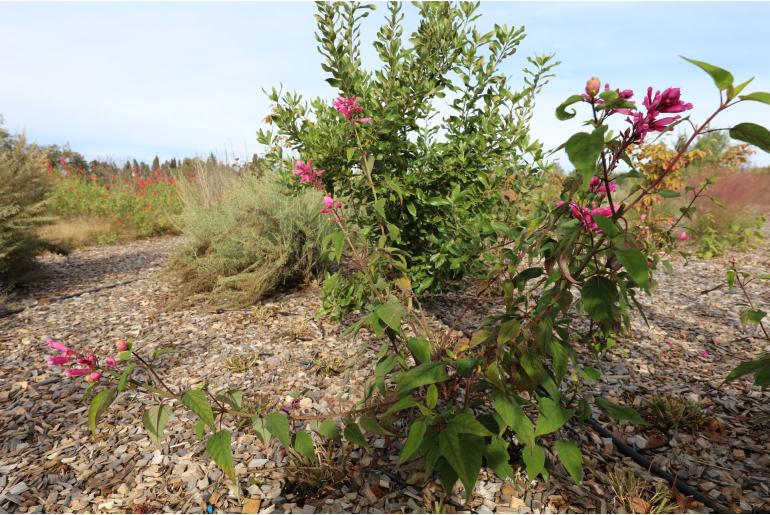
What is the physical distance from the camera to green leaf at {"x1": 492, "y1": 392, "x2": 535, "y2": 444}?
1101 millimetres

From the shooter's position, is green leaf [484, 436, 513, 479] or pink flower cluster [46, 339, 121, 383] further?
green leaf [484, 436, 513, 479]

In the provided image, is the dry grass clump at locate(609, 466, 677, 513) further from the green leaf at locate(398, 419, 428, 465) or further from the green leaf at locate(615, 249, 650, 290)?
the green leaf at locate(615, 249, 650, 290)

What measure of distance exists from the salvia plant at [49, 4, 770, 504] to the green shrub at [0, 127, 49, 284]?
2742 millimetres

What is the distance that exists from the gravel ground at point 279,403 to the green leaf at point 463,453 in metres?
0.59

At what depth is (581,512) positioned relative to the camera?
1.43 m

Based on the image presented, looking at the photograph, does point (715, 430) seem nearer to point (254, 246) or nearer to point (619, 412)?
point (619, 412)

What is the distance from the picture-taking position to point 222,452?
1.00 metres

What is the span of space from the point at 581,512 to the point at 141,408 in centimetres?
212

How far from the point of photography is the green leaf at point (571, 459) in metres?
1.17

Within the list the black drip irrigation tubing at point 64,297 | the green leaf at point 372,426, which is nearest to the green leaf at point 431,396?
the green leaf at point 372,426

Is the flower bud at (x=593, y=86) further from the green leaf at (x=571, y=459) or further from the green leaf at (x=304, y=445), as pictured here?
the green leaf at (x=304, y=445)

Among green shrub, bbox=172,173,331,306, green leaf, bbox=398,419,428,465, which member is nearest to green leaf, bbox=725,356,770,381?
green leaf, bbox=398,419,428,465

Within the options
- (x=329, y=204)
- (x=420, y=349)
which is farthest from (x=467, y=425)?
(x=329, y=204)

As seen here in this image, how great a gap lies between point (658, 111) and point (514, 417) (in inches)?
32.6
